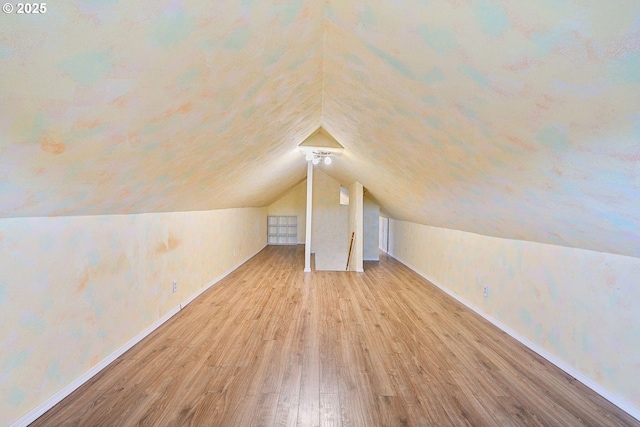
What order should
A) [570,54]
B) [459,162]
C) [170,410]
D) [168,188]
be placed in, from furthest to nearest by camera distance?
[168,188], [459,162], [170,410], [570,54]

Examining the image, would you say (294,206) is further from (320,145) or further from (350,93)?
(350,93)

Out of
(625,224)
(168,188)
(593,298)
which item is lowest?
(593,298)

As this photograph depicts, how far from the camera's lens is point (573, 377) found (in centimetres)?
222

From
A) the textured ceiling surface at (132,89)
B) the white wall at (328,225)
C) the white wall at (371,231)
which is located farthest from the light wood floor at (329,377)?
the white wall at (371,231)

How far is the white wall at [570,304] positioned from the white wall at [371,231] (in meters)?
3.72

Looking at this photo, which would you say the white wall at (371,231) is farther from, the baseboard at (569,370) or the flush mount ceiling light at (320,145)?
the baseboard at (569,370)

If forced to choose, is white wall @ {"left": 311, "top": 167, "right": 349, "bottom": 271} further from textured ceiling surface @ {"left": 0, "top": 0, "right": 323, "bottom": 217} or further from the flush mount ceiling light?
textured ceiling surface @ {"left": 0, "top": 0, "right": 323, "bottom": 217}

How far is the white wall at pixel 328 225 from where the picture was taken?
7230 millimetres

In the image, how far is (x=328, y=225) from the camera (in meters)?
7.30

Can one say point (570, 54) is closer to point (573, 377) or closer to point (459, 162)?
point (459, 162)

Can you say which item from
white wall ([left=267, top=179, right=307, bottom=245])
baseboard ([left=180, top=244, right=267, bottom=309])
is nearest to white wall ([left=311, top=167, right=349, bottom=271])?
baseboard ([left=180, top=244, right=267, bottom=309])

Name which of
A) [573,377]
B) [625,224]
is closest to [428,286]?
[573,377]

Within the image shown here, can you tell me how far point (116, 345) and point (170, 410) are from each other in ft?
3.17

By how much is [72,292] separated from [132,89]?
1.54 m
